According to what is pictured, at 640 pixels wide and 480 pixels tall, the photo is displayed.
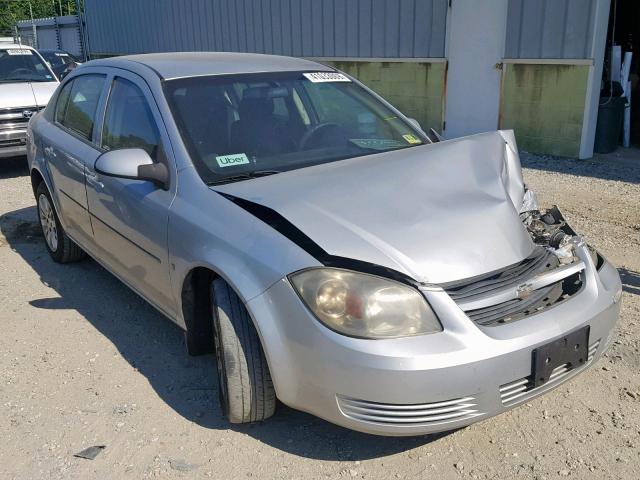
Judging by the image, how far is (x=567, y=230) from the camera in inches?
131

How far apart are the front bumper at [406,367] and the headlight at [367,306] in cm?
4

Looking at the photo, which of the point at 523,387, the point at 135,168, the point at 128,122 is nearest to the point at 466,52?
the point at 128,122

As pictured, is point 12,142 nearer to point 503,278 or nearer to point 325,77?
point 325,77

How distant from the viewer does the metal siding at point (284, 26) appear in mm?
10453

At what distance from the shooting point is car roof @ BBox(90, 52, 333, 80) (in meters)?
3.72

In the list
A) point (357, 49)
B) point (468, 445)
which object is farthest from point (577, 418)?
point (357, 49)

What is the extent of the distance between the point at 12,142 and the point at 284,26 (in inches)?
247

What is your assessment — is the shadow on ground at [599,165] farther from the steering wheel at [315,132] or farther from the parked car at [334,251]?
the steering wheel at [315,132]

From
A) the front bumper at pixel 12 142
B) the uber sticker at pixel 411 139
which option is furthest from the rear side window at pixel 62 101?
the front bumper at pixel 12 142

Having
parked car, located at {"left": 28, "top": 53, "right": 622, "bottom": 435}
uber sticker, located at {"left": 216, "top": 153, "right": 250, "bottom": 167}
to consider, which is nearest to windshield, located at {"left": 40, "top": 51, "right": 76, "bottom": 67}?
parked car, located at {"left": 28, "top": 53, "right": 622, "bottom": 435}

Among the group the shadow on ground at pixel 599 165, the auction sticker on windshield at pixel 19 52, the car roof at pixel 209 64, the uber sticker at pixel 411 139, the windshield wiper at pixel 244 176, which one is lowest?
the shadow on ground at pixel 599 165

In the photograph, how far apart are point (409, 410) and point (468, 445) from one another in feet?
1.92

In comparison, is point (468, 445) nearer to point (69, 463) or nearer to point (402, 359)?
point (402, 359)

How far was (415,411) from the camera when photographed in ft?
7.98
